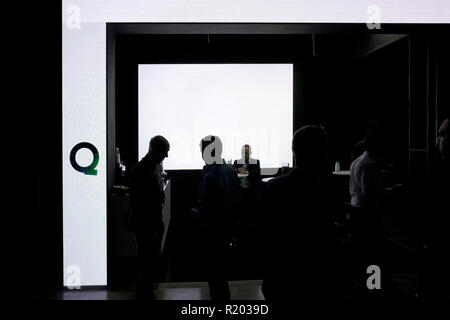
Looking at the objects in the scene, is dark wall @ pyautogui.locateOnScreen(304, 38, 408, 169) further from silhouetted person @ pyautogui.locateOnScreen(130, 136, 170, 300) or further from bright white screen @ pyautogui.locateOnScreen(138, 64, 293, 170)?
silhouetted person @ pyautogui.locateOnScreen(130, 136, 170, 300)

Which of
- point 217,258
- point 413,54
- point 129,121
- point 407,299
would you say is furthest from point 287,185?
point 129,121

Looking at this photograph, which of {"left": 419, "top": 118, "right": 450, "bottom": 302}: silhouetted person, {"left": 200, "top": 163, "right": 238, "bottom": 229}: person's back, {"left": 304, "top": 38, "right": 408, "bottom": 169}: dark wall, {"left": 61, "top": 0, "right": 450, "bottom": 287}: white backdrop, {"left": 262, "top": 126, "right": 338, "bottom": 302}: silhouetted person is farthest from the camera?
{"left": 304, "top": 38, "right": 408, "bottom": 169}: dark wall

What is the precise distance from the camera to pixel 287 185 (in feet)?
5.24

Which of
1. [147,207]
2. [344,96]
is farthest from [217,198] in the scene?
[344,96]

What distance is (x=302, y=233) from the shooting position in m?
1.61

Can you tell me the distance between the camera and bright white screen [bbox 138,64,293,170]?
24.8ft

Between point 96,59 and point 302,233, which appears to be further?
point 96,59

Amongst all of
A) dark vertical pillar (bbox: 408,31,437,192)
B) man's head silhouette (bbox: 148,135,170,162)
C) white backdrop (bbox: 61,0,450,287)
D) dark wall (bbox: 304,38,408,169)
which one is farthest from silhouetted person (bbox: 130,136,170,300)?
dark wall (bbox: 304,38,408,169)

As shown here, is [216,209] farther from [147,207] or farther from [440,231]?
[440,231]

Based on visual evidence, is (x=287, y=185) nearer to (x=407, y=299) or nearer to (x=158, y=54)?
(x=407, y=299)

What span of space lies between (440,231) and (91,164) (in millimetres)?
2979

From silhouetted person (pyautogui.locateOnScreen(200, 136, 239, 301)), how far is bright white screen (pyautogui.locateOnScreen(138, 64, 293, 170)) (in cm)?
444

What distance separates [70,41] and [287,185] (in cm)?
290
